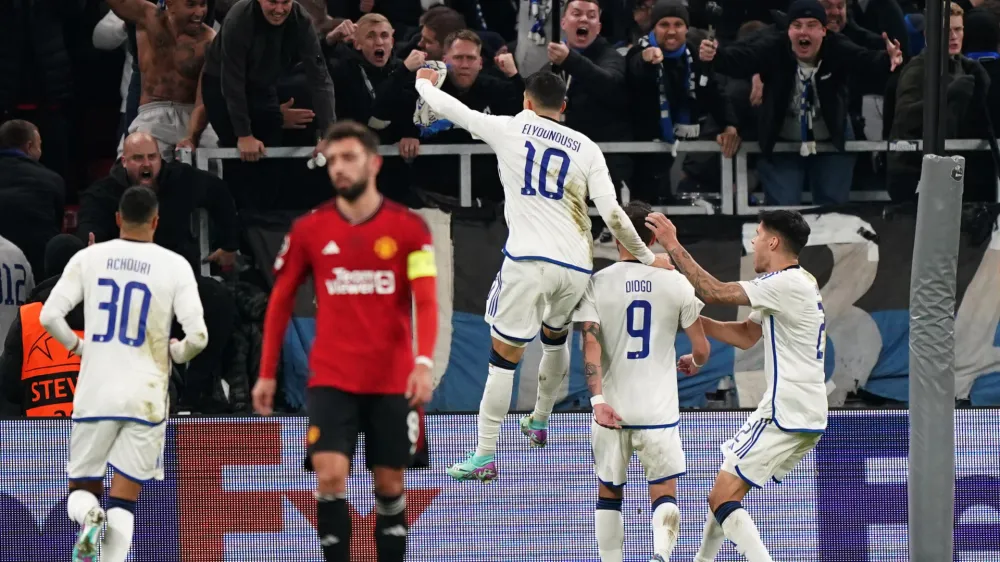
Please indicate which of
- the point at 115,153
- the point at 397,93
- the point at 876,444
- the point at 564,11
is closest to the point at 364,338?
the point at 876,444

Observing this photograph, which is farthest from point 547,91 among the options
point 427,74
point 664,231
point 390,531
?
point 390,531

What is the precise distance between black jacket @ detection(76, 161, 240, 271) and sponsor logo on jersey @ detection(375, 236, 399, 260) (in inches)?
200

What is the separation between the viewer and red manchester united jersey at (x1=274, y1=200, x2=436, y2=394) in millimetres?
8422

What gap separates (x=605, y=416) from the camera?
1016cm

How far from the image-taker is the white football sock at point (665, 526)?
1031 centimetres

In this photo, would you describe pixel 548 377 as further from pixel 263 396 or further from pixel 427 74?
pixel 263 396

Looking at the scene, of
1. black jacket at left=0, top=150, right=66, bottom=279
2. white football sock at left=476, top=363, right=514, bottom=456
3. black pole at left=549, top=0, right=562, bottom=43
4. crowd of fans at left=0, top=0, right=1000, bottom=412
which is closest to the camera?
white football sock at left=476, top=363, right=514, bottom=456

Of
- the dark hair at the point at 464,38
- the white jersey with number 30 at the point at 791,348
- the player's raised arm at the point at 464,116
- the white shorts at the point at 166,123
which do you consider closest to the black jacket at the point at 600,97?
the dark hair at the point at 464,38

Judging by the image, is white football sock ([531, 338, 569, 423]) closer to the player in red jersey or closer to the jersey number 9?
the jersey number 9

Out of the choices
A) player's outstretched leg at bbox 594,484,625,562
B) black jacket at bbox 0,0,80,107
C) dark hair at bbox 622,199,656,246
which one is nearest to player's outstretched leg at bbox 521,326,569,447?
player's outstretched leg at bbox 594,484,625,562

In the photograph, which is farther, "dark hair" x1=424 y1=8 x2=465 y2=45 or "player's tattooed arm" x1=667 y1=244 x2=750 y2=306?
"dark hair" x1=424 y1=8 x2=465 y2=45

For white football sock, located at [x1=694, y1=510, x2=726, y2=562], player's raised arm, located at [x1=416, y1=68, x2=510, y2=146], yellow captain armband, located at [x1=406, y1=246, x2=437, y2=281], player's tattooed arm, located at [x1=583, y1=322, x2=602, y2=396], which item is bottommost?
white football sock, located at [x1=694, y1=510, x2=726, y2=562]

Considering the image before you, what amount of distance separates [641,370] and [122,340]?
3280 millimetres

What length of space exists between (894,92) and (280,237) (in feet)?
18.2
